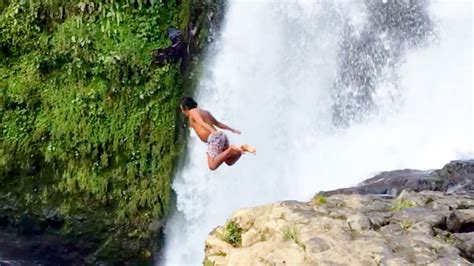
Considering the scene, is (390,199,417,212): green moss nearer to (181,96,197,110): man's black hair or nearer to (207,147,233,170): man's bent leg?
(207,147,233,170): man's bent leg

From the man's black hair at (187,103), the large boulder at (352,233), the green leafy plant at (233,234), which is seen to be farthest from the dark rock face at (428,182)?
the man's black hair at (187,103)

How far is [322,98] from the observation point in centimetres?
1053

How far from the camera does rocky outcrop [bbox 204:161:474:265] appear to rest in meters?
4.42

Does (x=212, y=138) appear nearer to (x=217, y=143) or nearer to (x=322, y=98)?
(x=217, y=143)

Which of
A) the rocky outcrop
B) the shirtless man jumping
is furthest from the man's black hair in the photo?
the rocky outcrop

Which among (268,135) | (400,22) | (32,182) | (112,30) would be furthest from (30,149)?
(400,22)

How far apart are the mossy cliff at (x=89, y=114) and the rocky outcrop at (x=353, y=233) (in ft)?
18.7

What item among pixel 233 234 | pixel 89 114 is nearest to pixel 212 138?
pixel 233 234

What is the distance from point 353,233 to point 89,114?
23.0 ft

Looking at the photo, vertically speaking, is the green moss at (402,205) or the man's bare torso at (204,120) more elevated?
the man's bare torso at (204,120)

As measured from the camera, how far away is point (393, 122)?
32.4 ft

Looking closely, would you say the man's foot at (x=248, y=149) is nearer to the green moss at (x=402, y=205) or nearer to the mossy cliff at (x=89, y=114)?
the green moss at (x=402, y=205)

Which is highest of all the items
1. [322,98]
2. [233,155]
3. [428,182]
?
[322,98]

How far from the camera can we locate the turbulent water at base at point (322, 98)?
380 inches
